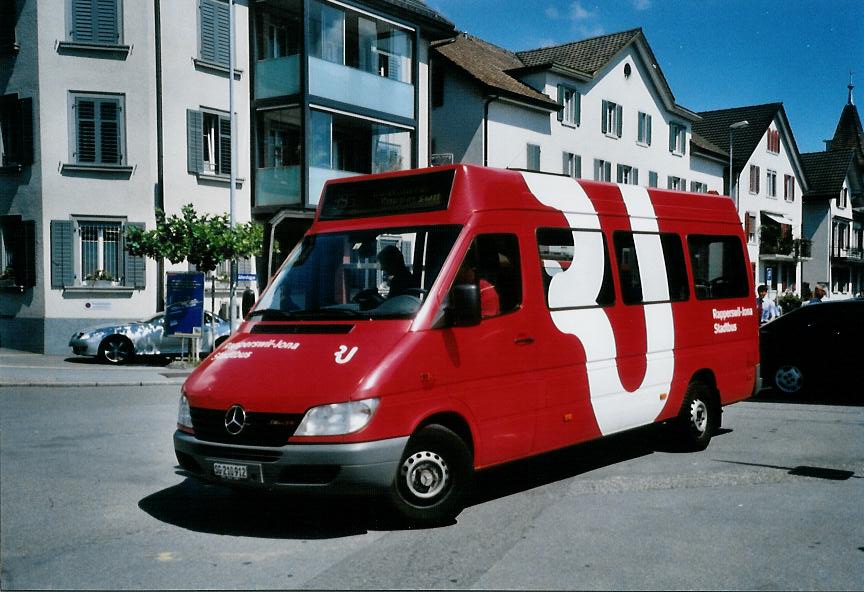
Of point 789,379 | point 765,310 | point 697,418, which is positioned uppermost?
point 765,310

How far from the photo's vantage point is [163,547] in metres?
5.62

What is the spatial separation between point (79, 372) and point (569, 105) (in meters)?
24.8

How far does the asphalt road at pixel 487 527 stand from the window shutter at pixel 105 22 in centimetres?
1556

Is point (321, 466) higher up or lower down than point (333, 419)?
lower down

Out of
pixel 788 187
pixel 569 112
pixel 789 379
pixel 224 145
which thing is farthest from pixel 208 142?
pixel 788 187

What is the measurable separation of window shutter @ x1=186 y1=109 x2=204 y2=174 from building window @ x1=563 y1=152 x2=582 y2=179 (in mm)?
16713

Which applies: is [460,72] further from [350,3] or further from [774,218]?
[774,218]

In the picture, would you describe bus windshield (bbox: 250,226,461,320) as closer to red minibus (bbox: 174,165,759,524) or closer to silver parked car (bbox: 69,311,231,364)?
red minibus (bbox: 174,165,759,524)

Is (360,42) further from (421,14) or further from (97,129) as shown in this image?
(97,129)

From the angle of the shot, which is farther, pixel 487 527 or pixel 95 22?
pixel 95 22

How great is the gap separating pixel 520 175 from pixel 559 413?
1957 millimetres

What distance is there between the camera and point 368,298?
6449 millimetres

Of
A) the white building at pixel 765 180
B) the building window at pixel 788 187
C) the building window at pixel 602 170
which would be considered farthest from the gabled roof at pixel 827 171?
the building window at pixel 602 170

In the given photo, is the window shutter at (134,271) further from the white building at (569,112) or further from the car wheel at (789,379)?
the car wheel at (789,379)
